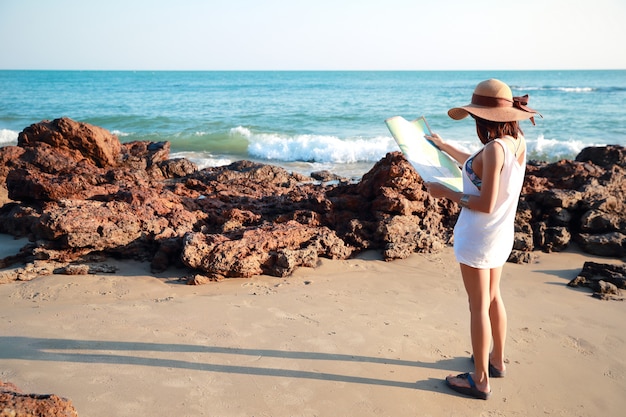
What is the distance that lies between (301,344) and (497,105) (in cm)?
207

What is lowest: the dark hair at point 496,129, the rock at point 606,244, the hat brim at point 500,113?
the rock at point 606,244

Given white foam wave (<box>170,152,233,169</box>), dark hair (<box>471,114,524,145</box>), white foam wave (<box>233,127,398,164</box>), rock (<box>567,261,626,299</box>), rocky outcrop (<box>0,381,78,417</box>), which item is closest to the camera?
rocky outcrop (<box>0,381,78,417</box>)

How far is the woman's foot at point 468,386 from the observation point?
9.76 ft

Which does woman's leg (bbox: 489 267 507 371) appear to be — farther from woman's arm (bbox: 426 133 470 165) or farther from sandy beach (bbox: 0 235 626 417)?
woman's arm (bbox: 426 133 470 165)

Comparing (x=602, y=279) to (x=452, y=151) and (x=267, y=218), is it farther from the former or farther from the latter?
(x=267, y=218)

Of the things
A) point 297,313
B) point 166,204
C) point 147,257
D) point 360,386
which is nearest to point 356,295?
point 297,313

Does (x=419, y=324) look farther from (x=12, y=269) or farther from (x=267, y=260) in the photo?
(x=12, y=269)

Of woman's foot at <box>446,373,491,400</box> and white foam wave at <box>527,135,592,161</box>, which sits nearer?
woman's foot at <box>446,373,491,400</box>

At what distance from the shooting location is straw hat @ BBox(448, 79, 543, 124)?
2.63 m

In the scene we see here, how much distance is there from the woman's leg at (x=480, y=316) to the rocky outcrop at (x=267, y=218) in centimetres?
221

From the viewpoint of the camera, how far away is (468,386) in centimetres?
302

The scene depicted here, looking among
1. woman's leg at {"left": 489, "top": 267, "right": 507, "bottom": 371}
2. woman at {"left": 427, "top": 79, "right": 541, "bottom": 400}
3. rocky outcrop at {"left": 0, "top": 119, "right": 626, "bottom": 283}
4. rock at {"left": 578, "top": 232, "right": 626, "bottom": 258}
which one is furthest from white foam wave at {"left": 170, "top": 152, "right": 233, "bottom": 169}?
woman at {"left": 427, "top": 79, "right": 541, "bottom": 400}

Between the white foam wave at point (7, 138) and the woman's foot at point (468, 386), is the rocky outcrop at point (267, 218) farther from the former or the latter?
the white foam wave at point (7, 138)

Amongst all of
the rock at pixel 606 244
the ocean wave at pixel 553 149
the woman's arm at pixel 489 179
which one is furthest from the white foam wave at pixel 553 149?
the woman's arm at pixel 489 179
